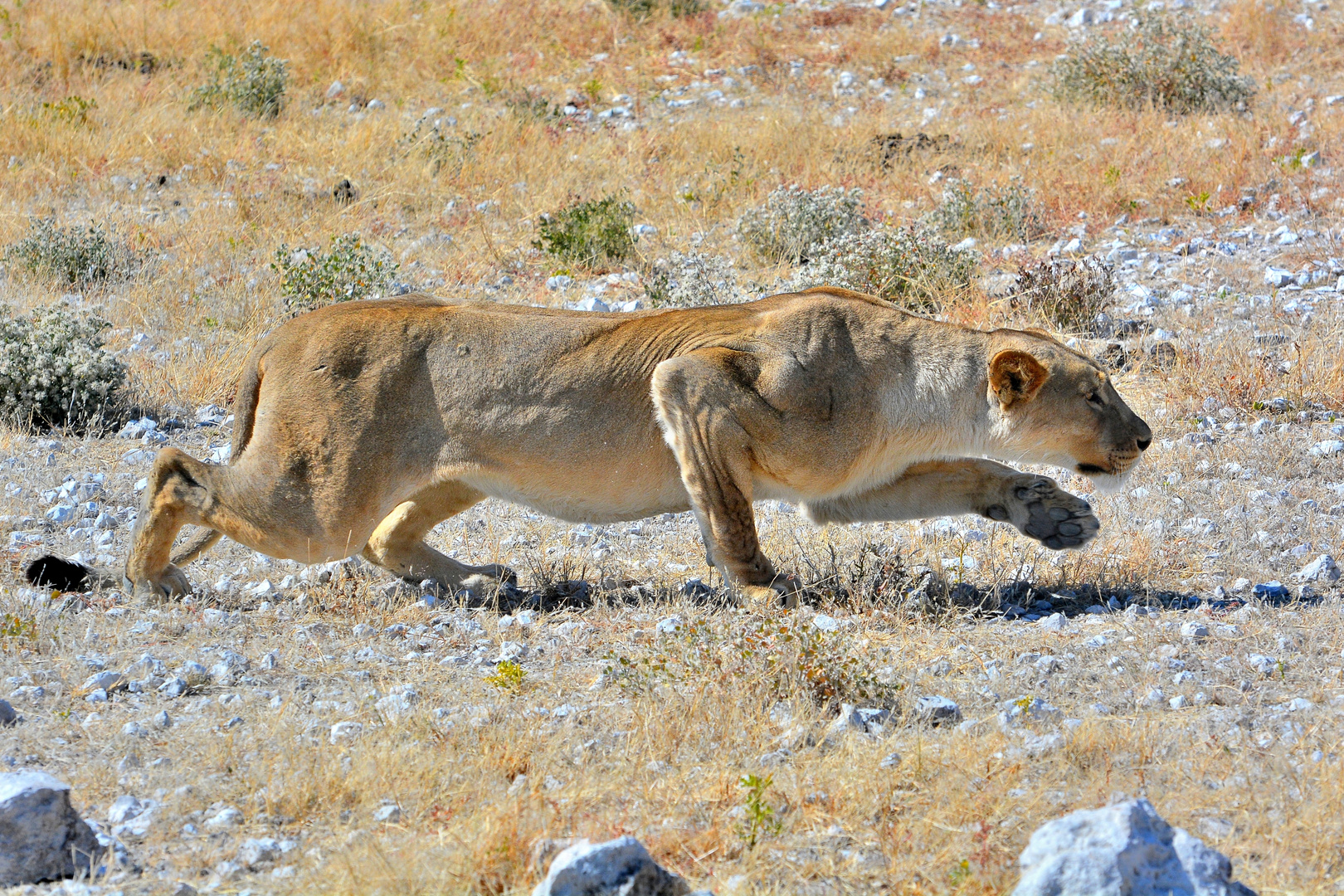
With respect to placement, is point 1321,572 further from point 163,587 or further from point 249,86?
point 249,86

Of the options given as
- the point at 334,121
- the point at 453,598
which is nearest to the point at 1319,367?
the point at 453,598

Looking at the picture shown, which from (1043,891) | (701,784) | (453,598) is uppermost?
(1043,891)

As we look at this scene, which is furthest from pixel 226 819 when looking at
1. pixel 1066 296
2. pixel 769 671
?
pixel 1066 296

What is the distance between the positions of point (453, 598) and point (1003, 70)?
13.2 metres

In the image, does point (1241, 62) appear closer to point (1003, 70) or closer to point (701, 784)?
point (1003, 70)

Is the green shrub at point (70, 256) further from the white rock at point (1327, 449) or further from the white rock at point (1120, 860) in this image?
the white rock at point (1120, 860)

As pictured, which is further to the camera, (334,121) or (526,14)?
(526,14)

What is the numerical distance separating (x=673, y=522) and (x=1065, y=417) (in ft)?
7.87

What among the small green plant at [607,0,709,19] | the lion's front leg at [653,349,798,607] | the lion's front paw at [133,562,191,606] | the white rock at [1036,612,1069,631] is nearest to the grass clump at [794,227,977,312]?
the lion's front leg at [653,349,798,607]

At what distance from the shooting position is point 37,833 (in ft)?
12.1

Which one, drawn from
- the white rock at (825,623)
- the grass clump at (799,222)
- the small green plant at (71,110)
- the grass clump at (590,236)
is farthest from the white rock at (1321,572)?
the small green plant at (71,110)

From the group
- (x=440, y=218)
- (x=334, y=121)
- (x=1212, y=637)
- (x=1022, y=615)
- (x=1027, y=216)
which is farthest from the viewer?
(x=334, y=121)

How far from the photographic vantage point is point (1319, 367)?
27.9ft

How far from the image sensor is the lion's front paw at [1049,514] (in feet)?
20.5
